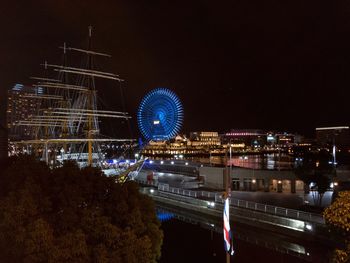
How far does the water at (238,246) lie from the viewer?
21.5 meters

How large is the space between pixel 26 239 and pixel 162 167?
48873 millimetres

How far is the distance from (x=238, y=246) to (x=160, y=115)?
155ft

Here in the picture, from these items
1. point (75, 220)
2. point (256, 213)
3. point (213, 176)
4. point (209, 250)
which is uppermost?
point (75, 220)

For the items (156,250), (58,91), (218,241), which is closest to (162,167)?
(58,91)

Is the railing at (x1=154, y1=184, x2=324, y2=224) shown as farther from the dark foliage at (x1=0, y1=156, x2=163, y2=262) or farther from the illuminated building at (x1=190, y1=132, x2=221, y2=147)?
the illuminated building at (x1=190, y1=132, x2=221, y2=147)

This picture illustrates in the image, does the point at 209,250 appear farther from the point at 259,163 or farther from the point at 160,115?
the point at 259,163

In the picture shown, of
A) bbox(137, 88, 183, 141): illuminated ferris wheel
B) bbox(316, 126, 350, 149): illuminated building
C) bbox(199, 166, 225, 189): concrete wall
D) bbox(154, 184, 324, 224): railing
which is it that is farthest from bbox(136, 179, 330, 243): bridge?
bbox(316, 126, 350, 149): illuminated building

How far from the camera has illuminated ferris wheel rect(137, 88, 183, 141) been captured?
6638 cm

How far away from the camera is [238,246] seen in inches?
928

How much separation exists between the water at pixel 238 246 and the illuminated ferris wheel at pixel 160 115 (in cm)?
3776

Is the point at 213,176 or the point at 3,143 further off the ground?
the point at 3,143

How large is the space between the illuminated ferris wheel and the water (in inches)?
1486

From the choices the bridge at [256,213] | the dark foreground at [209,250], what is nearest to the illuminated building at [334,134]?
the bridge at [256,213]

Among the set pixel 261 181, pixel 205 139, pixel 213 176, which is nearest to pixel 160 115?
pixel 213 176
